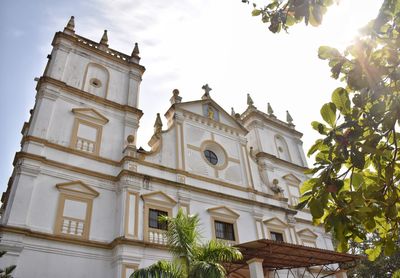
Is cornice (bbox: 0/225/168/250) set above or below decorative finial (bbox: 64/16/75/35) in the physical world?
below

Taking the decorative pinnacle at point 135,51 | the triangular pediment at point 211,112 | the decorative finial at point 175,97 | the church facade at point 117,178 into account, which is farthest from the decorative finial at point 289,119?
the decorative pinnacle at point 135,51

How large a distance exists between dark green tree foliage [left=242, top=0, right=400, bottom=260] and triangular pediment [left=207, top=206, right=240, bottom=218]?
1160 cm

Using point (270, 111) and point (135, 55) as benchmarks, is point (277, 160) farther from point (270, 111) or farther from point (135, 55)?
point (135, 55)

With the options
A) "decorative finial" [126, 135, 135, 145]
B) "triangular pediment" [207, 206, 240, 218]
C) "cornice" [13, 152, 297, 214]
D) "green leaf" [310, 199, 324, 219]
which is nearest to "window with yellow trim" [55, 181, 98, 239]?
"cornice" [13, 152, 297, 214]

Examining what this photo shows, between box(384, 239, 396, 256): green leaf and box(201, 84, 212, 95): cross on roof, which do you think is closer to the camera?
box(384, 239, 396, 256): green leaf

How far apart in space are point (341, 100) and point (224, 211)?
12.8m

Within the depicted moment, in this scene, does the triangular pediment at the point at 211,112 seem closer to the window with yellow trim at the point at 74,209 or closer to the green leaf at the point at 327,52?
the window with yellow trim at the point at 74,209

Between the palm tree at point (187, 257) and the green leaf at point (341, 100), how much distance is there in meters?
6.09

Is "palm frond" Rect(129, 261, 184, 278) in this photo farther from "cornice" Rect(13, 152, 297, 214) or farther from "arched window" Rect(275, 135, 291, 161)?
"arched window" Rect(275, 135, 291, 161)

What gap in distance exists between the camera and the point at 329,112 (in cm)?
306

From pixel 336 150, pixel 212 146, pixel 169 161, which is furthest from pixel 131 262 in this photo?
pixel 336 150

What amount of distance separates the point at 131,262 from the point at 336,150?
392 inches

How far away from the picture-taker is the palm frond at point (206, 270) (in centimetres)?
809

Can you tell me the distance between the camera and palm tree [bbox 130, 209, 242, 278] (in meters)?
8.27
